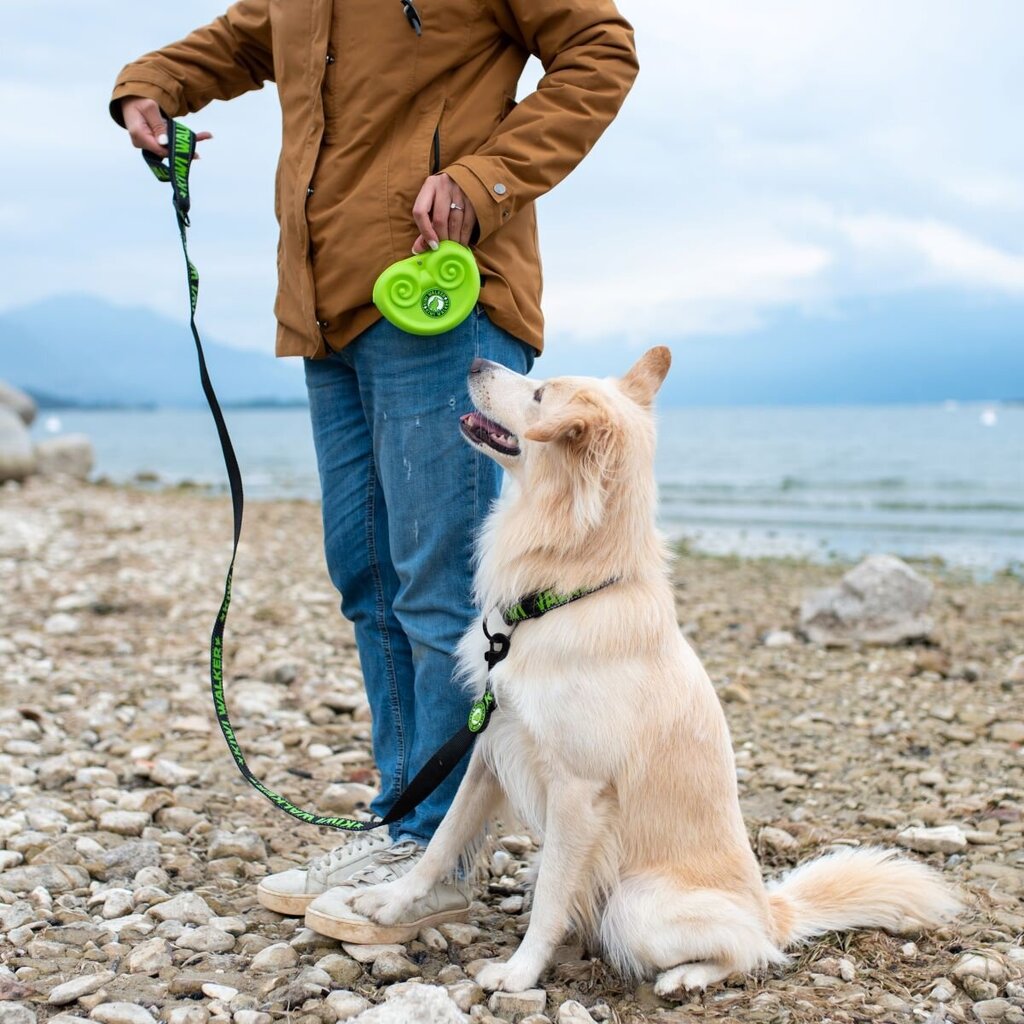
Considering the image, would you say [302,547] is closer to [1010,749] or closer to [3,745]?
[3,745]

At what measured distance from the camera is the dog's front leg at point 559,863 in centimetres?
258

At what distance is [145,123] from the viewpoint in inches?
120

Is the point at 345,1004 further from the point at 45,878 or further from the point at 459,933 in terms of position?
the point at 45,878

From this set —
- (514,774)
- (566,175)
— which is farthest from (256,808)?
(566,175)

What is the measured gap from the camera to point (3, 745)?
169 inches

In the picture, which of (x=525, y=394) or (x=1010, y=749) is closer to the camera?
(x=525, y=394)

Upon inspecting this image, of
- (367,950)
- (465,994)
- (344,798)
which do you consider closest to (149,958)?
(367,950)

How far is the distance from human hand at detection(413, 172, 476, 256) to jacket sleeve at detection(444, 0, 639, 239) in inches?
1.2

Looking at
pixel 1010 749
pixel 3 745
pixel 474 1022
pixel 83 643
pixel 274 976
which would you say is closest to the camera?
pixel 474 1022

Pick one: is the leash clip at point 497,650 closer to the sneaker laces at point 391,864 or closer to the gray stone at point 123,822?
the sneaker laces at point 391,864

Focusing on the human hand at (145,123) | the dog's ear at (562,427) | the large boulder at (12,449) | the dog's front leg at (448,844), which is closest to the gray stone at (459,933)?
the dog's front leg at (448,844)

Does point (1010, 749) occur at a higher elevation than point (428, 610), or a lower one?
lower

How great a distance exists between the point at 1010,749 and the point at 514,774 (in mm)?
3059

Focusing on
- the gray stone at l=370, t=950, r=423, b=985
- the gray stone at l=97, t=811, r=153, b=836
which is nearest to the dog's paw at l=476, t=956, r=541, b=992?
the gray stone at l=370, t=950, r=423, b=985
